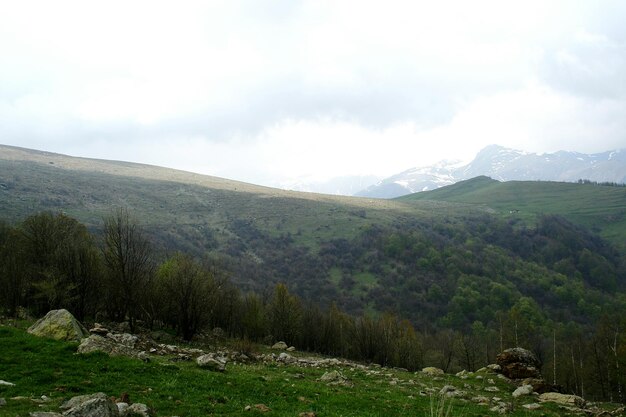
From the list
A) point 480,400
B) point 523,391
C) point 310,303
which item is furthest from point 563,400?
point 310,303

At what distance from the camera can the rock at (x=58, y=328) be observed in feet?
72.1

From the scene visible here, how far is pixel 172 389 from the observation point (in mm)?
16719

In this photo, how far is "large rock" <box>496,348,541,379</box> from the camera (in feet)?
125

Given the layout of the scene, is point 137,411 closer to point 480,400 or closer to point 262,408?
point 262,408

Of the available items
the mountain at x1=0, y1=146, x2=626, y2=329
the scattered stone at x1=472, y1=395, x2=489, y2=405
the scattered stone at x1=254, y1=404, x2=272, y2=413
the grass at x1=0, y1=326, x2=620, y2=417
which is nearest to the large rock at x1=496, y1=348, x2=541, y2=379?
the grass at x1=0, y1=326, x2=620, y2=417

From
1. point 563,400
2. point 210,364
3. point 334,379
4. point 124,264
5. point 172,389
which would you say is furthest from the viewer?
point 124,264

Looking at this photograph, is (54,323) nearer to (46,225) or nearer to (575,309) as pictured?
(46,225)

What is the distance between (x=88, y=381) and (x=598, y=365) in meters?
76.7

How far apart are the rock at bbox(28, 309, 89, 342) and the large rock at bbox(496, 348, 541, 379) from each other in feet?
123

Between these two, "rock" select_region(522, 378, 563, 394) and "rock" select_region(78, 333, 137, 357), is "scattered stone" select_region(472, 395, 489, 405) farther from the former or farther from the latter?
"rock" select_region(78, 333, 137, 357)

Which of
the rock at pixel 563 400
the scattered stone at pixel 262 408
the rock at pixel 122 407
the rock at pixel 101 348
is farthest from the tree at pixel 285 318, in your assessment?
the rock at pixel 122 407

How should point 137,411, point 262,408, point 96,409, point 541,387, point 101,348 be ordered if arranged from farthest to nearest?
point 541,387
point 101,348
point 262,408
point 137,411
point 96,409

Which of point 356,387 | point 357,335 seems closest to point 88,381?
point 356,387

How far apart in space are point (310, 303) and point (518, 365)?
60.5m
